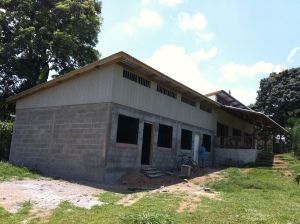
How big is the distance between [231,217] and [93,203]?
13.2 ft

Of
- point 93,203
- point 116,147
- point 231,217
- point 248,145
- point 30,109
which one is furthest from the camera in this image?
point 248,145

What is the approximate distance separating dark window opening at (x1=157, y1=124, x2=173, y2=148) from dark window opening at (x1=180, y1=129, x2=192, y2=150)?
5.12 feet

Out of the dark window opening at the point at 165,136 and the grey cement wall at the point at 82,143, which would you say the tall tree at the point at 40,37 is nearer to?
the grey cement wall at the point at 82,143

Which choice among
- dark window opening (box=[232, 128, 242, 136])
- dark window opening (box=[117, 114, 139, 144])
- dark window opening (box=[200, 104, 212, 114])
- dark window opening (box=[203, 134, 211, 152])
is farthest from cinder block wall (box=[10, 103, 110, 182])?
dark window opening (box=[232, 128, 242, 136])

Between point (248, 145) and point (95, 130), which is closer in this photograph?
point (95, 130)

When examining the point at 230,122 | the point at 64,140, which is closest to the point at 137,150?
the point at 64,140

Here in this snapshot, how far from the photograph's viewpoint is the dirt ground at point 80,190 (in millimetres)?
8273

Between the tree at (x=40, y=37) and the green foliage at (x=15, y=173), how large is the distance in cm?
817

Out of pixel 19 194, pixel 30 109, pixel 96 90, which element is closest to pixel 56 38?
pixel 30 109

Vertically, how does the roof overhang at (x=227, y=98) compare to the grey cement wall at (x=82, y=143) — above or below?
above

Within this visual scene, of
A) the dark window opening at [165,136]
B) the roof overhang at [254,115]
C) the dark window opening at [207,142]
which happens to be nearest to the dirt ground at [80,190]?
the dark window opening at [165,136]

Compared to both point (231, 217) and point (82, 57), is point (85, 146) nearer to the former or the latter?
point (231, 217)

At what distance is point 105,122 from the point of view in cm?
1305

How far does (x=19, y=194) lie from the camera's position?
9.29 m
